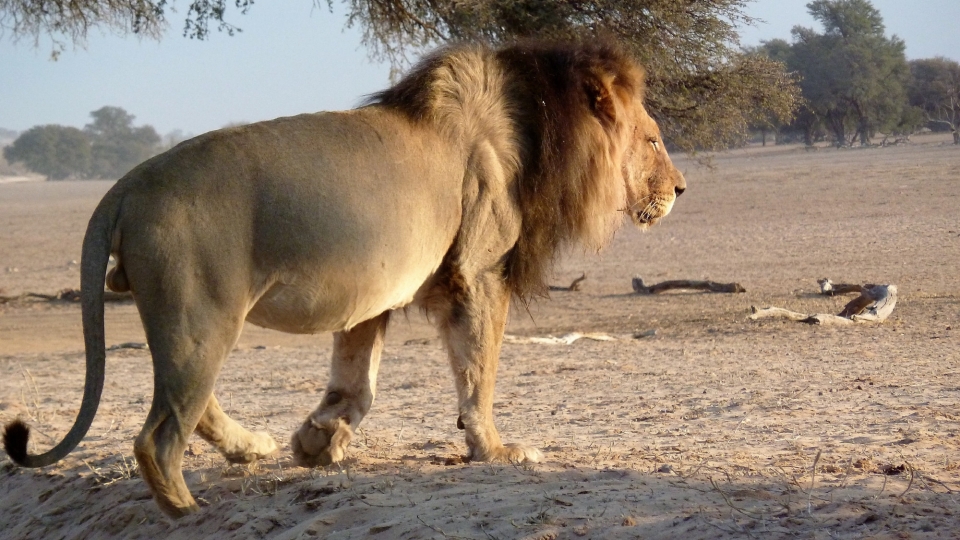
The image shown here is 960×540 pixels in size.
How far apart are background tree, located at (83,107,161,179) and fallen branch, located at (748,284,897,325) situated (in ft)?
256

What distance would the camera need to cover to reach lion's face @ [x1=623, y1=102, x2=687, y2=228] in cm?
552

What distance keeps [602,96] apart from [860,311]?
5636 millimetres

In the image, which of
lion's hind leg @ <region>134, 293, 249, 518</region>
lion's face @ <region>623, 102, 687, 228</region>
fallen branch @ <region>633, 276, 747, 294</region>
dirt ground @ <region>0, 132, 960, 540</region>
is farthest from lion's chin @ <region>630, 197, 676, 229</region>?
fallen branch @ <region>633, 276, 747, 294</region>

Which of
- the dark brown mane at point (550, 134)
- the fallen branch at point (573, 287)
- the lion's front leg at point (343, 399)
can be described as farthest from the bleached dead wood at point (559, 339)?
the lion's front leg at point (343, 399)

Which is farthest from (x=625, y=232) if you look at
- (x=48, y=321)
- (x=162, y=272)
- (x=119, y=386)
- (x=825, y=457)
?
(x=162, y=272)

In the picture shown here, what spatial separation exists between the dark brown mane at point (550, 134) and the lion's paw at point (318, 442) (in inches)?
39.4

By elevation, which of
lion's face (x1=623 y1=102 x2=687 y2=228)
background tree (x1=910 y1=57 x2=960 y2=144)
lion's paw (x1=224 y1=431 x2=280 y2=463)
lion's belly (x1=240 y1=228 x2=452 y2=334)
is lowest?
lion's paw (x1=224 y1=431 x2=280 y2=463)

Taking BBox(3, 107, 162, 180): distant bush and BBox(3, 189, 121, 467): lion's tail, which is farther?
BBox(3, 107, 162, 180): distant bush

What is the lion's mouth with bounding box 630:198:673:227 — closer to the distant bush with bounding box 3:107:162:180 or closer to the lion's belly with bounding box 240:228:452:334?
the lion's belly with bounding box 240:228:452:334

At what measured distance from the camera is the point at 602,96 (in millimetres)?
5266

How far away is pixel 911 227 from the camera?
1673 centimetres

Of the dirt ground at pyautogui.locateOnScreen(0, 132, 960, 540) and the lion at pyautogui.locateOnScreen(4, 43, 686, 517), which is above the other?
the lion at pyautogui.locateOnScreen(4, 43, 686, 517)

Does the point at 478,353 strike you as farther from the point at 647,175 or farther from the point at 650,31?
the point at 650,31

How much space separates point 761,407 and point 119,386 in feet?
15.0
